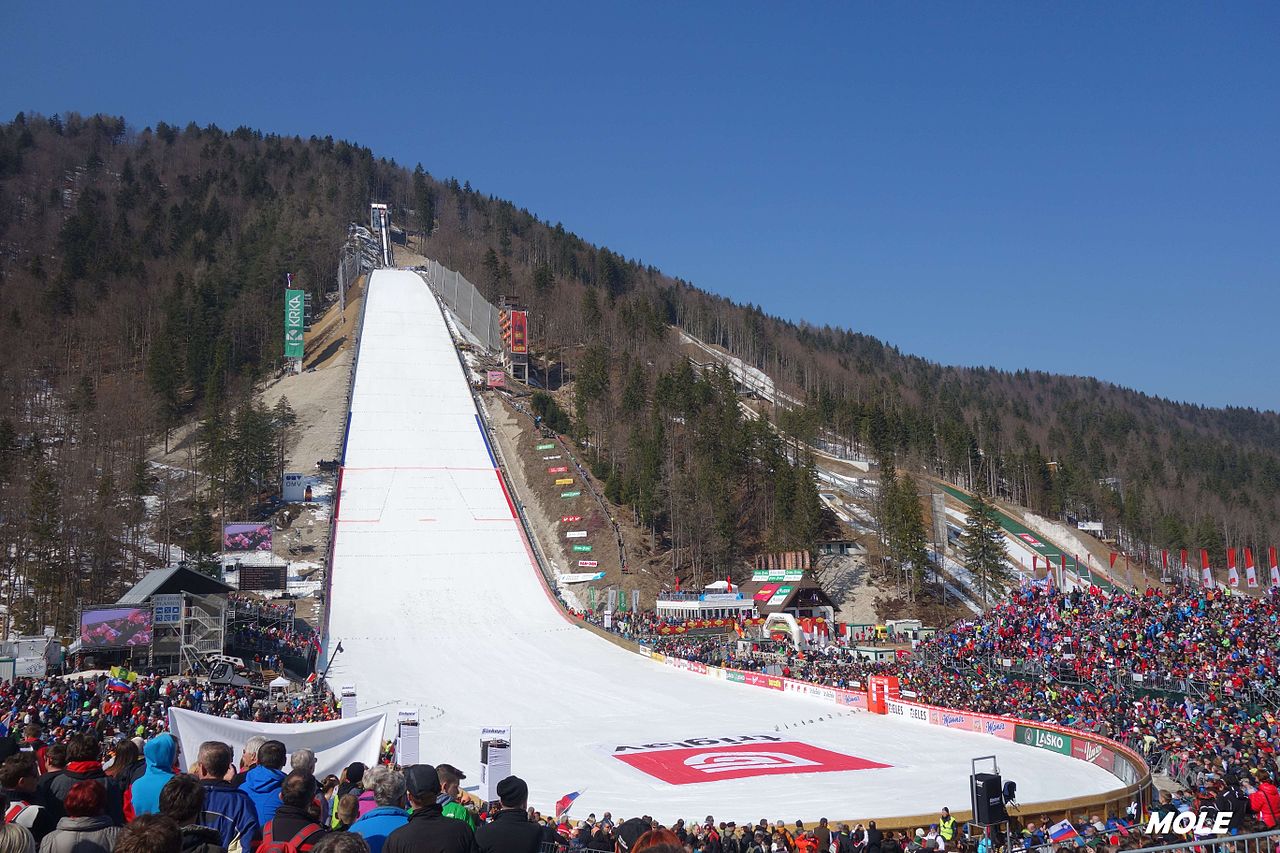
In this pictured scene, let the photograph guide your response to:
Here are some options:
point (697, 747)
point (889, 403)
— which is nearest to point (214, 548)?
point (697, 747)

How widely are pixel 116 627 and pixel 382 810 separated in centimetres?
2539

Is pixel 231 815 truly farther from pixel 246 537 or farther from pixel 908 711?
pixel 246 537

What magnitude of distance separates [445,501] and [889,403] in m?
49.1

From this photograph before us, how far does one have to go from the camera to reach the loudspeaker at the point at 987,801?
34.9 ft

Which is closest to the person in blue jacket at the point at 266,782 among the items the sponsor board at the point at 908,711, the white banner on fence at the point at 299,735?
the white banner on fence at the point at 299,735

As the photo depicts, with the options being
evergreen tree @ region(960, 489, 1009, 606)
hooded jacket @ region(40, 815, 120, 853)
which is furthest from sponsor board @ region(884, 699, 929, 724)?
evergreen tree @ region(960, 489, 1009, 606)

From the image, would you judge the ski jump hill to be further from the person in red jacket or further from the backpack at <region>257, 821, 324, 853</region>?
the backpack at <region>257, 821, 324, 853</region>

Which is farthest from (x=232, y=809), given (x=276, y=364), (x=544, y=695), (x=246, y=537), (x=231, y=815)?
(x=276, y=364)

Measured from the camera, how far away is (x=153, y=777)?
14.6 ft

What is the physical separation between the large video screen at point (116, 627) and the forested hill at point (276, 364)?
14.2 metres

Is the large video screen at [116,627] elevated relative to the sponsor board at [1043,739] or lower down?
elevated

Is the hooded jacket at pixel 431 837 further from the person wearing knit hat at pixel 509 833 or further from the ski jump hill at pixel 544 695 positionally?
→ the ski jump hill at pixel 544 695

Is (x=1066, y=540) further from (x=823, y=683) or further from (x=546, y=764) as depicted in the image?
(x=546, y=764)

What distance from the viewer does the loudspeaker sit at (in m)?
10.6
